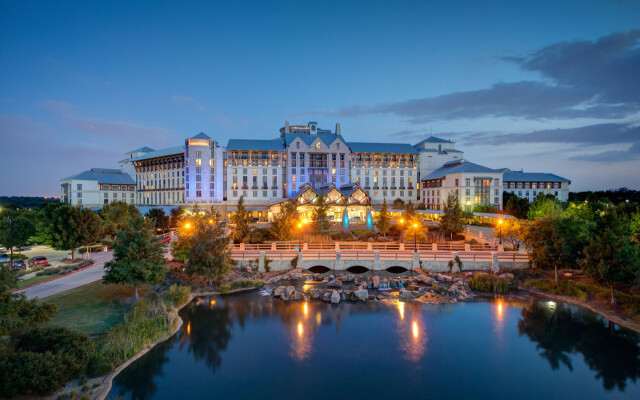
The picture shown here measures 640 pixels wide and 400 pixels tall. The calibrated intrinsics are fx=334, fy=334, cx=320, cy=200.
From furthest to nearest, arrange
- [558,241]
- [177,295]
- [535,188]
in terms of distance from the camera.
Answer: [535,188] < [558,241] < [177,295]

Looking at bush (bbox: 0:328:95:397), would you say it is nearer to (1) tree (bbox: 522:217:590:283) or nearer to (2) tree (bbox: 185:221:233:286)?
(2) tree (bbox: 185:221:233:286)

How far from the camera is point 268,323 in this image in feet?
69.1

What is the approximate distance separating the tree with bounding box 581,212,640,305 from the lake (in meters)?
2.92

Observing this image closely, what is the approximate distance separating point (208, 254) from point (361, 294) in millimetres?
11976

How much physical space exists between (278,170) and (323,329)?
59.1m

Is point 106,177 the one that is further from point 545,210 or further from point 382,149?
point 545,210

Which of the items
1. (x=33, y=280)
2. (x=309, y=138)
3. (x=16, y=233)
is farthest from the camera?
(x=309, y=138)

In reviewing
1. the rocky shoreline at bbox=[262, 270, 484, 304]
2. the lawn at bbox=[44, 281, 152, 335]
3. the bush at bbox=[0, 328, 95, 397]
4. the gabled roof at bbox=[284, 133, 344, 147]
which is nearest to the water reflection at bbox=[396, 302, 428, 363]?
the rocky shoreline at bbox=[262, 270, 484, 304]

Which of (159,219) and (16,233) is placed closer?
(16,233)

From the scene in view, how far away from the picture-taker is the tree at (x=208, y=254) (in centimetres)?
2545

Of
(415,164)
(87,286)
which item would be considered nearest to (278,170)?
(415,164)

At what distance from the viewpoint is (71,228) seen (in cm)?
2930

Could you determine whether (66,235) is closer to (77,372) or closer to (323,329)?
(77,372)

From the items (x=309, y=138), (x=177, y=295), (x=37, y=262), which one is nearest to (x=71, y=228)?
A: (x=37, y=262)
